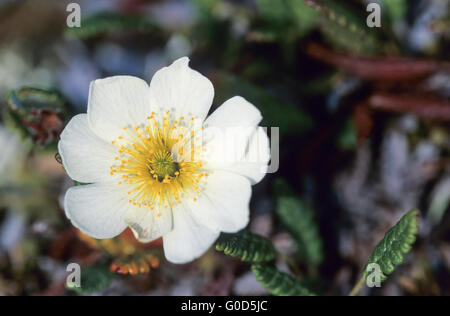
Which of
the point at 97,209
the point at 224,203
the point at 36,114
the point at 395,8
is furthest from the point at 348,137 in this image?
the point at 36,114

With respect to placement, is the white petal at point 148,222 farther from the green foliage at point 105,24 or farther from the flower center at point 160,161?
the green foliage at point 105,24

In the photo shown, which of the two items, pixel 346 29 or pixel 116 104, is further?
pixel 346 29

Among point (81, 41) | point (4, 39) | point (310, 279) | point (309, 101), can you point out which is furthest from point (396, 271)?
point (4, 39)

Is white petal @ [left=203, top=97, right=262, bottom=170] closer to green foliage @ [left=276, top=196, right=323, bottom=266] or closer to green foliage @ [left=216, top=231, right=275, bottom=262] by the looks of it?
green foliage @ [left=216, top=231, right=275, bottom=262]

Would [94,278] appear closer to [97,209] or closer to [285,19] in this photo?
[97,209]

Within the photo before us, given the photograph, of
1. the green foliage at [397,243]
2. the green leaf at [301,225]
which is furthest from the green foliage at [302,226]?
the green foliage at [397,243]

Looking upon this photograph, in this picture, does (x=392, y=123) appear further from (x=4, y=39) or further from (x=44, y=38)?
(x=4, y=39)
